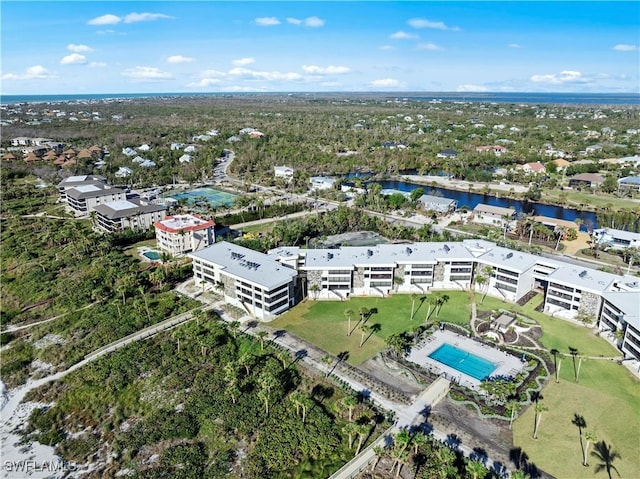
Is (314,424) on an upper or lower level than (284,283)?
lower

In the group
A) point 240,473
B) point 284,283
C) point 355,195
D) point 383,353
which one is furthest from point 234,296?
point 355,195

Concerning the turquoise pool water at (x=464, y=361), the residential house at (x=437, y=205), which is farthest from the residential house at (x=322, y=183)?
the turquoise pool water at (x=464, y=361)

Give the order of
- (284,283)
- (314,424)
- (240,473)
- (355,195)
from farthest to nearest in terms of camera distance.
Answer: (355,195), (284,283), (314,424), (240,473)

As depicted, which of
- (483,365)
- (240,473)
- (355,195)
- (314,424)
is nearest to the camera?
(240,473)

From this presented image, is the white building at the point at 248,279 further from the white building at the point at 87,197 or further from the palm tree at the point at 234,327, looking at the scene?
the white building at the point at 87,197

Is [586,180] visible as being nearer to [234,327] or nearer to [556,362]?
[556,362]

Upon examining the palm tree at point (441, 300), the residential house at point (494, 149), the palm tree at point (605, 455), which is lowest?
the palm tree at point (605, 455)

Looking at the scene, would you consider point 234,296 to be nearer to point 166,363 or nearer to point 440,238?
point 166,363
